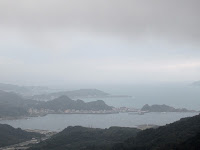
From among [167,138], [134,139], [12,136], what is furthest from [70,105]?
[167,138]

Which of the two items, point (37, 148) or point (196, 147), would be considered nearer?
point (196, 147)

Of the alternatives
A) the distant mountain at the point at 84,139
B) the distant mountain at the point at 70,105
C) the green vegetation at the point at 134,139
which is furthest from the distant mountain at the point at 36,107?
the distant mountain at the point at 84,139

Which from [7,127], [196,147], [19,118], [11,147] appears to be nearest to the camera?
[196,147]

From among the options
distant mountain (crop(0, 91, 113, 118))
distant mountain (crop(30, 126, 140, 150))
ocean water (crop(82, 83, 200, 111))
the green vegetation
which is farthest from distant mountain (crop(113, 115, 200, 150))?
ocean water (crop(82, 83, 200, 111))

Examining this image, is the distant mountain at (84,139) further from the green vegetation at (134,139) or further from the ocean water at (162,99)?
the ocean water at (162,99)

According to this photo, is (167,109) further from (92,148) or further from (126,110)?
(92,148)

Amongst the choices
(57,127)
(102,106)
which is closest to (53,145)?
(57,127)
